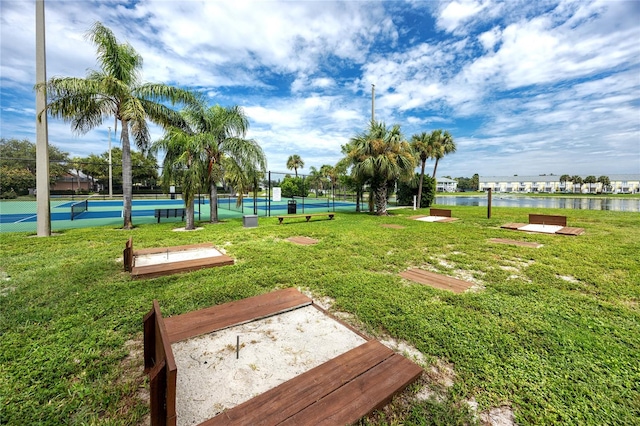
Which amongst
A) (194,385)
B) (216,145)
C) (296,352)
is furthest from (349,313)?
(216,145)

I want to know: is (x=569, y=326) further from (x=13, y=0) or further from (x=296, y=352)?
(x=13, y=0)

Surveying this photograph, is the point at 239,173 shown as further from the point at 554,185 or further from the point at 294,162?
the point at 554,185

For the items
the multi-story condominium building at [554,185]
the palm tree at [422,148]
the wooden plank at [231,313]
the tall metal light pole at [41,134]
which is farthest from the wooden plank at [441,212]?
the multi-story condominium building at [554,185]

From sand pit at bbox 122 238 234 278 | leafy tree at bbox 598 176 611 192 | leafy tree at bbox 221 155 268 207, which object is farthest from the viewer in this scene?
leafy tree at bbox 598 176 611 192

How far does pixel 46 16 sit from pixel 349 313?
1218 cm

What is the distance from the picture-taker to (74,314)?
3375mm

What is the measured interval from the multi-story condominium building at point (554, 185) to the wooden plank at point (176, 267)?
84.9 metres

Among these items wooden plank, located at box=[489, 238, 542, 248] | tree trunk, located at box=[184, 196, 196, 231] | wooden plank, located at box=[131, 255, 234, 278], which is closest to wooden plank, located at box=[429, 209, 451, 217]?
wooden plank, located at box=[489, 238, 542, 248]

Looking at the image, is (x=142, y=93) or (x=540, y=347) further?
(x=142, y=93)

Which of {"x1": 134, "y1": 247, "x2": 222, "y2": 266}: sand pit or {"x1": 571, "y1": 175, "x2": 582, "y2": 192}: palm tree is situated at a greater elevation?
{"x1": 571, "y1": 175, "x2": 582, "y2": 192}: palm tree

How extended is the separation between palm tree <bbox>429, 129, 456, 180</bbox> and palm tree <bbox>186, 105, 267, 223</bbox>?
1530 centimetres

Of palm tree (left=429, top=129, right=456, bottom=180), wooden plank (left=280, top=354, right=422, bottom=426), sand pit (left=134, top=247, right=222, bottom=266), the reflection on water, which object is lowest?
wooden plank (left=280, top=354, right=422, bottom=426)

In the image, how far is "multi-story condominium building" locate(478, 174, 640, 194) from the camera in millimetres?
75250

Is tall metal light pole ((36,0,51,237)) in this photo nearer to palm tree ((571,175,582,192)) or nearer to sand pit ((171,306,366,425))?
sand pit ((171,306,366,425))
